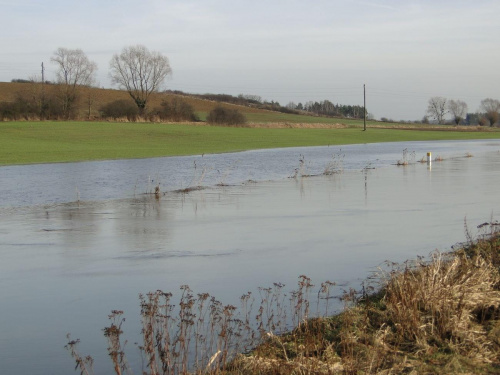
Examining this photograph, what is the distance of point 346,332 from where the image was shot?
5914 mm

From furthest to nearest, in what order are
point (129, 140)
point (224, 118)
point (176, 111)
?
point (176, 111), point (224, 118), point (129, 140)

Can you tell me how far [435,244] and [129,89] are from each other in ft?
279

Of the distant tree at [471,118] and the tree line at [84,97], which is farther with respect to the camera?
the distant tree at [471,118]

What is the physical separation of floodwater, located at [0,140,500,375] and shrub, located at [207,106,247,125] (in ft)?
175

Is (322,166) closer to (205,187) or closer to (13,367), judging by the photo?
(205,187)

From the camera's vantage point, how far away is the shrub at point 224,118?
75875 millimetres

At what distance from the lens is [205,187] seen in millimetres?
20641

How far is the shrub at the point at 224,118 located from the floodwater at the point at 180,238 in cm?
5324

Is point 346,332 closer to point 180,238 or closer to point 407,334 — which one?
point 407,334

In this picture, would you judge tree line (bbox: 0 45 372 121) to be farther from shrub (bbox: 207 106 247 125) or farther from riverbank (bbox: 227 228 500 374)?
riverbank (bbox: 227 228 500 374)

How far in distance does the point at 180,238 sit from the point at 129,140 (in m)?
39.0

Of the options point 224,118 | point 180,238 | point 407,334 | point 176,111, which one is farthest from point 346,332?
point 176,111

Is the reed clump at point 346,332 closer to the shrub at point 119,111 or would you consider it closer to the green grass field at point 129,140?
the green grass field at point 129,140

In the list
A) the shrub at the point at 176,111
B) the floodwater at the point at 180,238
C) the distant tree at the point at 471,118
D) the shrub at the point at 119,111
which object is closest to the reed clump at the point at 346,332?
the floodwater at the point at 180,238
